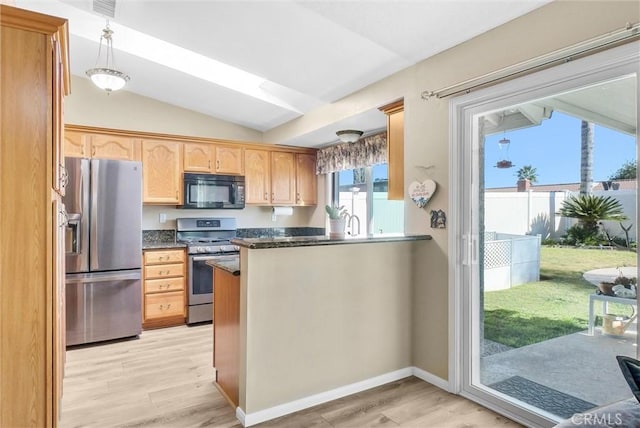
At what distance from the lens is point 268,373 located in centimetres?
234

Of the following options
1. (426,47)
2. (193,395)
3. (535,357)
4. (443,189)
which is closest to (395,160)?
(443,189)

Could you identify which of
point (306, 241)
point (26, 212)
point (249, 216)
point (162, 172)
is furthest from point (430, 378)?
point (162, 172)

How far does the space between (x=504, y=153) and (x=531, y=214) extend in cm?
44

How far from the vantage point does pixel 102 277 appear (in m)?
3.72

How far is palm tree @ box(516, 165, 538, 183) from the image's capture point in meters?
2.38

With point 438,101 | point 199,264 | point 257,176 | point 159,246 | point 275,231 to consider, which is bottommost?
point 199,264

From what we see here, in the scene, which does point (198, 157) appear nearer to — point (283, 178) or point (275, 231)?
point (283, 178)

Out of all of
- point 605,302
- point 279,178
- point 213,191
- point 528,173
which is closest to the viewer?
point 605,302

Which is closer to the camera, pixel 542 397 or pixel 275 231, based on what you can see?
pixel 542 397

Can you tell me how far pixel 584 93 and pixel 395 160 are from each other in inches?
Result: 57.5

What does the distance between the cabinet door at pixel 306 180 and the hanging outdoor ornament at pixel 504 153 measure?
3.26m

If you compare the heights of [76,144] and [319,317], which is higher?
[76,144]

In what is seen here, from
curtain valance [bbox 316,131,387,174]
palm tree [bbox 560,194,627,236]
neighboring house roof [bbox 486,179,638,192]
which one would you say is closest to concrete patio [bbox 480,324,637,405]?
palm tree [bbox 560,194,627,236]

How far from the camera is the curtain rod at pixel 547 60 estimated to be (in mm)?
1748
